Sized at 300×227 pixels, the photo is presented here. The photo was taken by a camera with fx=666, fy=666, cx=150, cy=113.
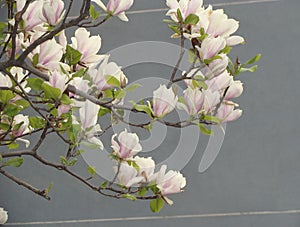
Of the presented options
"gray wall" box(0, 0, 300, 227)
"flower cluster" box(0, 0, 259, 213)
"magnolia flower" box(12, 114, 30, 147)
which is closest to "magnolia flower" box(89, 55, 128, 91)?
"flower cluster" box(0, 0, 259, 213)

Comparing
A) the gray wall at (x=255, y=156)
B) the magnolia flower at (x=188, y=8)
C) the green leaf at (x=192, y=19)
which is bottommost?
the gray wall at (x=255, y=156)

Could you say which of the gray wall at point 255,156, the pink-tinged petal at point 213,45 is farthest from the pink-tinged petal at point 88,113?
the gray wall at point 255,156

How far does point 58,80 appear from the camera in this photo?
526mm

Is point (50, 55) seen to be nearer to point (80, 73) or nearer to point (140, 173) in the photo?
point (80, 73)

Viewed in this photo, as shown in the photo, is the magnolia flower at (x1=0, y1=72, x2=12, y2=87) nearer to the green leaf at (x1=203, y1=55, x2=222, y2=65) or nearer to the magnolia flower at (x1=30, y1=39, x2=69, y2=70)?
the magnolia flower at (x1=30, y1=39, x2=69, y2=70)

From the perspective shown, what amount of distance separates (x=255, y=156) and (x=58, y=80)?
882mm

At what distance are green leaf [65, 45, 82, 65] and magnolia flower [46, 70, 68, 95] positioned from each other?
0.11 ft

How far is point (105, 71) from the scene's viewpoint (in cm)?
54

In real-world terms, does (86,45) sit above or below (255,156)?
above

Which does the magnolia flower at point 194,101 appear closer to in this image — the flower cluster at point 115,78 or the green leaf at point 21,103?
the flower cluster at point 115,78

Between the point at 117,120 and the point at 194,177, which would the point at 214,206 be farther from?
the point at 117,120

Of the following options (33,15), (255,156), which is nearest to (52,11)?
(33,15)

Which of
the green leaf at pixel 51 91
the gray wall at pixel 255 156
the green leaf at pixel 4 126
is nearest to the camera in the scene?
the green leaf at pixel 51 91

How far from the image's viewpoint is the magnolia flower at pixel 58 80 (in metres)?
0.53
